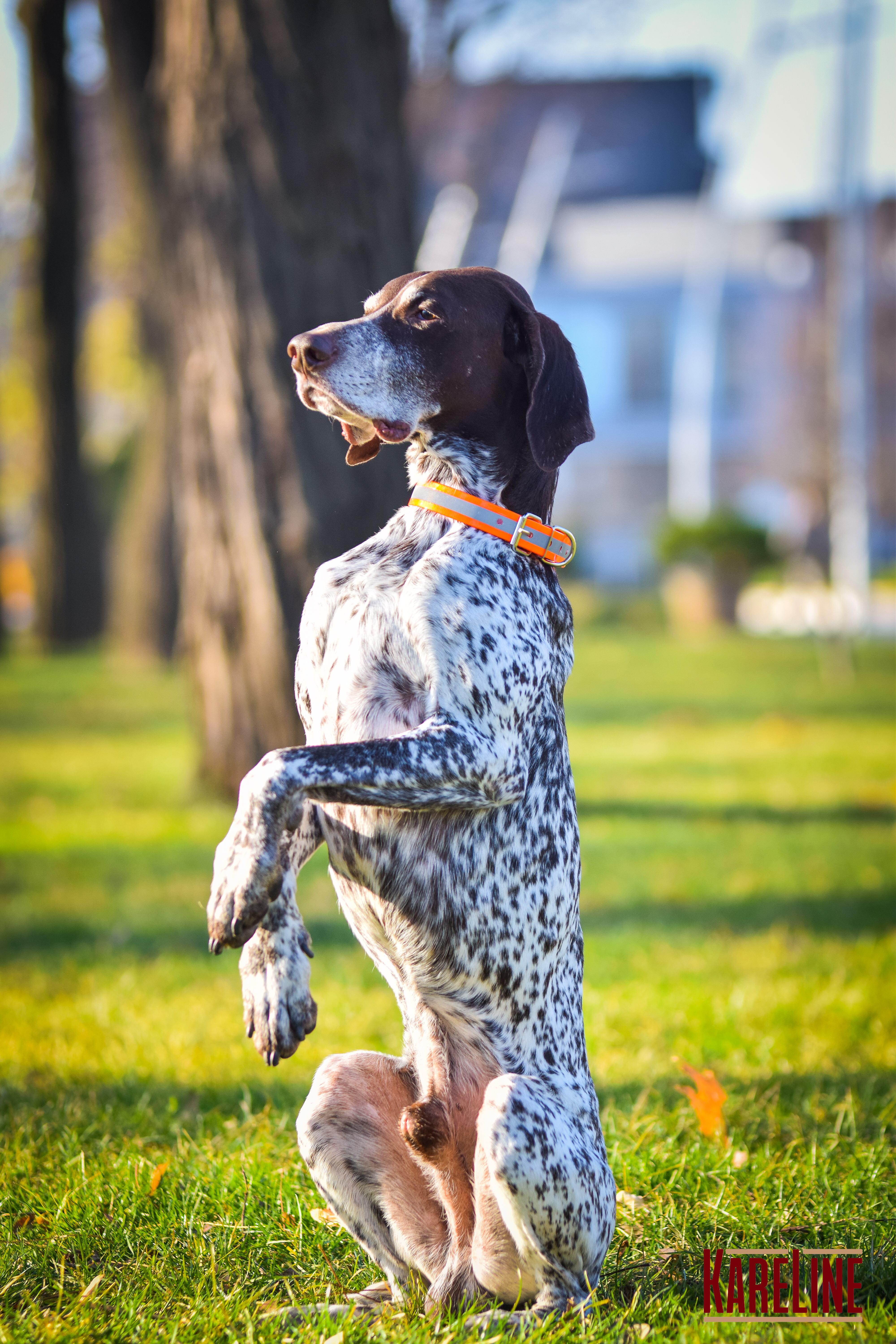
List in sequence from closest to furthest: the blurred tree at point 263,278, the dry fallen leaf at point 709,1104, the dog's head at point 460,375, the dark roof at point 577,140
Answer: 1. the dog's head at point 460,375
2. the dry fallen leaf at point 709,1104
3. the blurred tree at point 263,278
4. the dark roof at point 577,140

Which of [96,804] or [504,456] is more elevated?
[504,456]

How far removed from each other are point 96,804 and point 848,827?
15.8 ft

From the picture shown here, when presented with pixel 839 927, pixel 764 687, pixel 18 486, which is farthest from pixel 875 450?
pixel 839 927

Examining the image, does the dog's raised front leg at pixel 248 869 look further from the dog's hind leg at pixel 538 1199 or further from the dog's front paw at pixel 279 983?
the dog's hind leg at pixel 538 1199

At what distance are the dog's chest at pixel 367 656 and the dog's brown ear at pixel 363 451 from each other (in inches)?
13.5

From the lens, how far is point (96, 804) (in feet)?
26.1

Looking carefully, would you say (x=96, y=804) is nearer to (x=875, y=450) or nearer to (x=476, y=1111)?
(x=476, y=1111)

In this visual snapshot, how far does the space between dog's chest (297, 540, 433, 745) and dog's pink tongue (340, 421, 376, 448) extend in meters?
0.32

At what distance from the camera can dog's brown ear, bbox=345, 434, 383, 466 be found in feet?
8.93

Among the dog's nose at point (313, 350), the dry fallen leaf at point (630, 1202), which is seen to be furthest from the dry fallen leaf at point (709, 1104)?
the dog's nose at point (313, 350)

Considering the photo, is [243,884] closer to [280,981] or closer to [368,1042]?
[280,981]

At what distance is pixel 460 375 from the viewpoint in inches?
96.4

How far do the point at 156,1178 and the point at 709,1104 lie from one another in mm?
1491

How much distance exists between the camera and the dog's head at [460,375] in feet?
7.73
